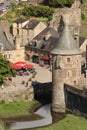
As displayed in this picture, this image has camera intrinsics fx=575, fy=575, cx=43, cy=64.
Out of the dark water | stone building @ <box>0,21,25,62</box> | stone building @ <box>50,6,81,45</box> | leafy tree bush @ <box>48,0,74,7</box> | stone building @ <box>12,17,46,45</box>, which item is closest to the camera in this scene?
the dark water

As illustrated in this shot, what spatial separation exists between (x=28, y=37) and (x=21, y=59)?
4991 mm

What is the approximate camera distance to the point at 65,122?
1948 inches

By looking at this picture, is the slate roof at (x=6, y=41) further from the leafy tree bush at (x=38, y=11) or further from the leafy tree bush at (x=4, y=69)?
the leafy tree bush at (x=38, y=11)

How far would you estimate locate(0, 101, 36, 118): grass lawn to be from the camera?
52.6m

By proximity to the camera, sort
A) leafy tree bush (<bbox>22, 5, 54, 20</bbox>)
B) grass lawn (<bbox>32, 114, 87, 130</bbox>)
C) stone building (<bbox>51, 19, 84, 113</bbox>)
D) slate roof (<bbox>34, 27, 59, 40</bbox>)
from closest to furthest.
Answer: grass lawn (<bbox>32, 114, 87, 130</bbox>), stone building (<bbox>51, 19, 84, 113</bbox>), slate roof (<bbox>34, 27, 59, 40</bbox>), leafy tree bush (<bbox>22, 5, 54, 20</bbox>)

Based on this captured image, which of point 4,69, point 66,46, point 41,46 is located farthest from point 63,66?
point 41,46

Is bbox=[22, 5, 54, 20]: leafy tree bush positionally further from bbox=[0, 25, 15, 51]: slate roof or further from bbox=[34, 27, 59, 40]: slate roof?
bbox=[0, 25, 15, 51]: slate roof

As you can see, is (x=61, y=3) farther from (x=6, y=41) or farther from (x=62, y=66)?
(x=62, y=66)

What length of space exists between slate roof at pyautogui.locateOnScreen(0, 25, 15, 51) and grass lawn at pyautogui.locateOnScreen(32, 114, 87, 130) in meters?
23.1

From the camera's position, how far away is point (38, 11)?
88.4 metres

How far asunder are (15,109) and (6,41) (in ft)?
67.5

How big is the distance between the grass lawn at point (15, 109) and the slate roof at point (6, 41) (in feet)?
57.6

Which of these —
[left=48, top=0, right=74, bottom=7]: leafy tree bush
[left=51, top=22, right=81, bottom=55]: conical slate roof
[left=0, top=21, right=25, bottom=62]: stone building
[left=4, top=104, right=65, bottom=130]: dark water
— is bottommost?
[left=4, top=104, right=65, bottom=130]: dark water

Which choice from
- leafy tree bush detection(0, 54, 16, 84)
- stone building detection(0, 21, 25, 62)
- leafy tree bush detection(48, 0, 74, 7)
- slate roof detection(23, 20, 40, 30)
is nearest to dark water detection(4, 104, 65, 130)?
leafy tree bush detection(0, 54, 16, 84)
